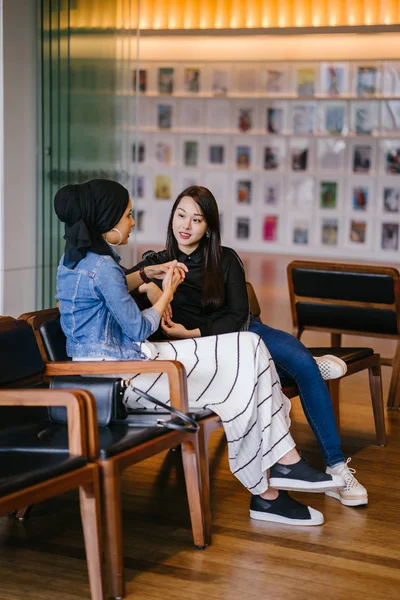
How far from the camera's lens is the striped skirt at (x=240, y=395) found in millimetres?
3418

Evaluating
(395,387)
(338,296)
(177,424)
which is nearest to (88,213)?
(177,424)

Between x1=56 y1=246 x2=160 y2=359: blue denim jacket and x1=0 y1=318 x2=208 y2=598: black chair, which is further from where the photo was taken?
x1=56 y1=246 x2=160 y2=359: blue denim jacket

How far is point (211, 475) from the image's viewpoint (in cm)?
416

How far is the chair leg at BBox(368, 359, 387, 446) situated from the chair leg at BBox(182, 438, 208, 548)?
1.58 meters

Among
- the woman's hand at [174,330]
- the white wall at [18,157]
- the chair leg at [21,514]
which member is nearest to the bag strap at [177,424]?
the woman's hand at [174,330]

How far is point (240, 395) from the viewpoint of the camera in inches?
135

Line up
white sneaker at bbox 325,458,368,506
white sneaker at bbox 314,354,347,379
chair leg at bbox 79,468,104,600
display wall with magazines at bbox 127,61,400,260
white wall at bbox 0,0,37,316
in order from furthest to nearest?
display wall with magazines at bbox 127,61,400,260 → white wall at bbox 0,0,37,316 → white sneaker at bbox 314,354,347,379 → white sneaker at bbox 325,458,368,506 → chair leg at bbox 79,468,104,600

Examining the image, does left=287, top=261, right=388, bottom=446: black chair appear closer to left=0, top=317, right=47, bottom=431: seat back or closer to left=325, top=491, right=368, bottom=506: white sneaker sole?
left=325, top=491, right=368, bottom=506: white sneaker sole

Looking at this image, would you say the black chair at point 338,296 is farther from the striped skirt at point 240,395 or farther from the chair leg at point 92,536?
the chair leg at point 92,536

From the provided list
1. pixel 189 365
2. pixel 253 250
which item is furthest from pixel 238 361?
pixel 253 250

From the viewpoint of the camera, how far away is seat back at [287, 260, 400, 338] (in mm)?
5094

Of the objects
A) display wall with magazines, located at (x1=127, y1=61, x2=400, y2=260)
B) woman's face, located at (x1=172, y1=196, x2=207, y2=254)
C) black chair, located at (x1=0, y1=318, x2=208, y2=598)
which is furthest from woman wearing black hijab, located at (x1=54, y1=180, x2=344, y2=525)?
display wall with magazines, located at (x1=127, y1=61, x2=400, y2=260)

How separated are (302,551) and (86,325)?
1.05 metres

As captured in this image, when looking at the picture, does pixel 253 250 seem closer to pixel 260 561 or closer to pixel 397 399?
pixel 397 399
